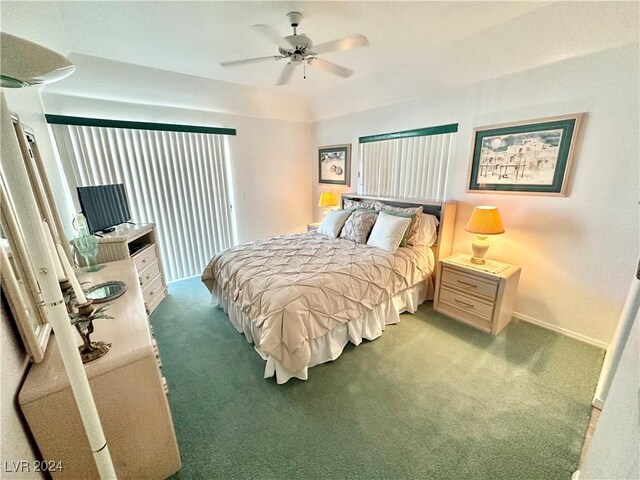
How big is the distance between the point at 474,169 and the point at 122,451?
3.45 meters

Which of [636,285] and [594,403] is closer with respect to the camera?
[636,285]

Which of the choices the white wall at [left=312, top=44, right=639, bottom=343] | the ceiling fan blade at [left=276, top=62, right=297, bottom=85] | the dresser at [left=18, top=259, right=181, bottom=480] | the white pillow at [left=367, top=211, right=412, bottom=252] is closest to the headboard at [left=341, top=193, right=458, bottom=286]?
the white wall at [left=312, top=44, right=639, bottom=343]

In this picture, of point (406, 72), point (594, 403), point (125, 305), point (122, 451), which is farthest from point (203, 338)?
point (406, 72)

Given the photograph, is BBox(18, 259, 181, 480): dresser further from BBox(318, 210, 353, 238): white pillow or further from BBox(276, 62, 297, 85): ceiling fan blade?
BBox(318, 210, 353, 238): white pillow

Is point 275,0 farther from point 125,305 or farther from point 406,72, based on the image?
point 125,305

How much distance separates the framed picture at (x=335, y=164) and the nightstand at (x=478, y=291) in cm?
223

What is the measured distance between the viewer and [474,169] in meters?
2.71

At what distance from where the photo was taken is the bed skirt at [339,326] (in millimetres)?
1911

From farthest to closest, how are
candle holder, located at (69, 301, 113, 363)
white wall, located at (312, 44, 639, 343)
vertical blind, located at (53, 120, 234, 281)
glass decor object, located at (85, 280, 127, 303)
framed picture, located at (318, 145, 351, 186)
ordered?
framed picture, located at (318, 145, 351, 186), vertical blind, located at (53, 120, 234, 281), white wall, located at (312, 44, 639, 343), glass decor object, located at (85, 280, 127, 303), candle holder, located at (69, 301, 113, 363)

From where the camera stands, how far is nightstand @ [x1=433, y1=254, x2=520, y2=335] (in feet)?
7.56

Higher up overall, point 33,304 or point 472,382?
point 33,304

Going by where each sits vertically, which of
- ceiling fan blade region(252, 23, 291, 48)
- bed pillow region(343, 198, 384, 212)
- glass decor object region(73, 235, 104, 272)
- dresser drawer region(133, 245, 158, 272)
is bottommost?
dresser drawer region(133, 245, 158, 272)

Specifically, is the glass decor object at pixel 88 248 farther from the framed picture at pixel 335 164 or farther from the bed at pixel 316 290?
the framed picture at pixel 335 164

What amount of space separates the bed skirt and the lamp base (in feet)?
1.89
